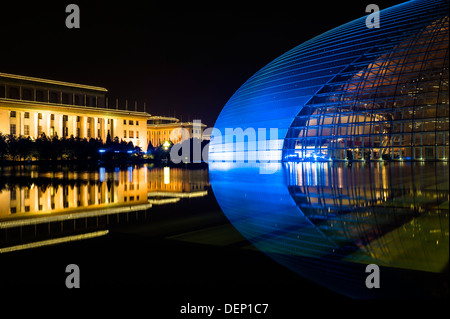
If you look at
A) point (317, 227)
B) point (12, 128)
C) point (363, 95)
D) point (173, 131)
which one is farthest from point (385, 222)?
point (173, 131)

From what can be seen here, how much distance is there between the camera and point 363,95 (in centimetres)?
3862

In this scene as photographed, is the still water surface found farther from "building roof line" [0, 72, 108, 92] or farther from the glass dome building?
"building roof line" [0, 72, 108, 92]

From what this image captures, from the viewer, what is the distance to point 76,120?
A: 100625mm

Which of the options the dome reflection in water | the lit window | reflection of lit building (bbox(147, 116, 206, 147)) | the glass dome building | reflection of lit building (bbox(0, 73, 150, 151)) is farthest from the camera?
reflection of lit building (bbox(147, 116, 206, 147))

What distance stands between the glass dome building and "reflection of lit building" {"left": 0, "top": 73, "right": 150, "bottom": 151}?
6000 centimetres

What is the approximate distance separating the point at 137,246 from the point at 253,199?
615 cm

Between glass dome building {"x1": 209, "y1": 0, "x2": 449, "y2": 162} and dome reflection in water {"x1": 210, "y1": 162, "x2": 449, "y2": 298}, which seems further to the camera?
glass dome building {"x1": 209, "y1": 0, "x2": 449, "y2": 162}

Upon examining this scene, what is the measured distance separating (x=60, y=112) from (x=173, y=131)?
53.2m

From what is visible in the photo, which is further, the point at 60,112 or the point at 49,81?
the point at 49,81

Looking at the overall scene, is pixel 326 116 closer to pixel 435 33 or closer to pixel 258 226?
pixel 435 33

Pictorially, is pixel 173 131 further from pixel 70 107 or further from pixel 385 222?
pixel 385 222

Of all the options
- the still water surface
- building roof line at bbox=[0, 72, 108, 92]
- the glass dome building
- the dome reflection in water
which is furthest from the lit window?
the dome reflection in water

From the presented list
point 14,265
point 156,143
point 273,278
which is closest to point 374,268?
point 273,278

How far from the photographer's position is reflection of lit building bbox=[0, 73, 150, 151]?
89188 millimetres
